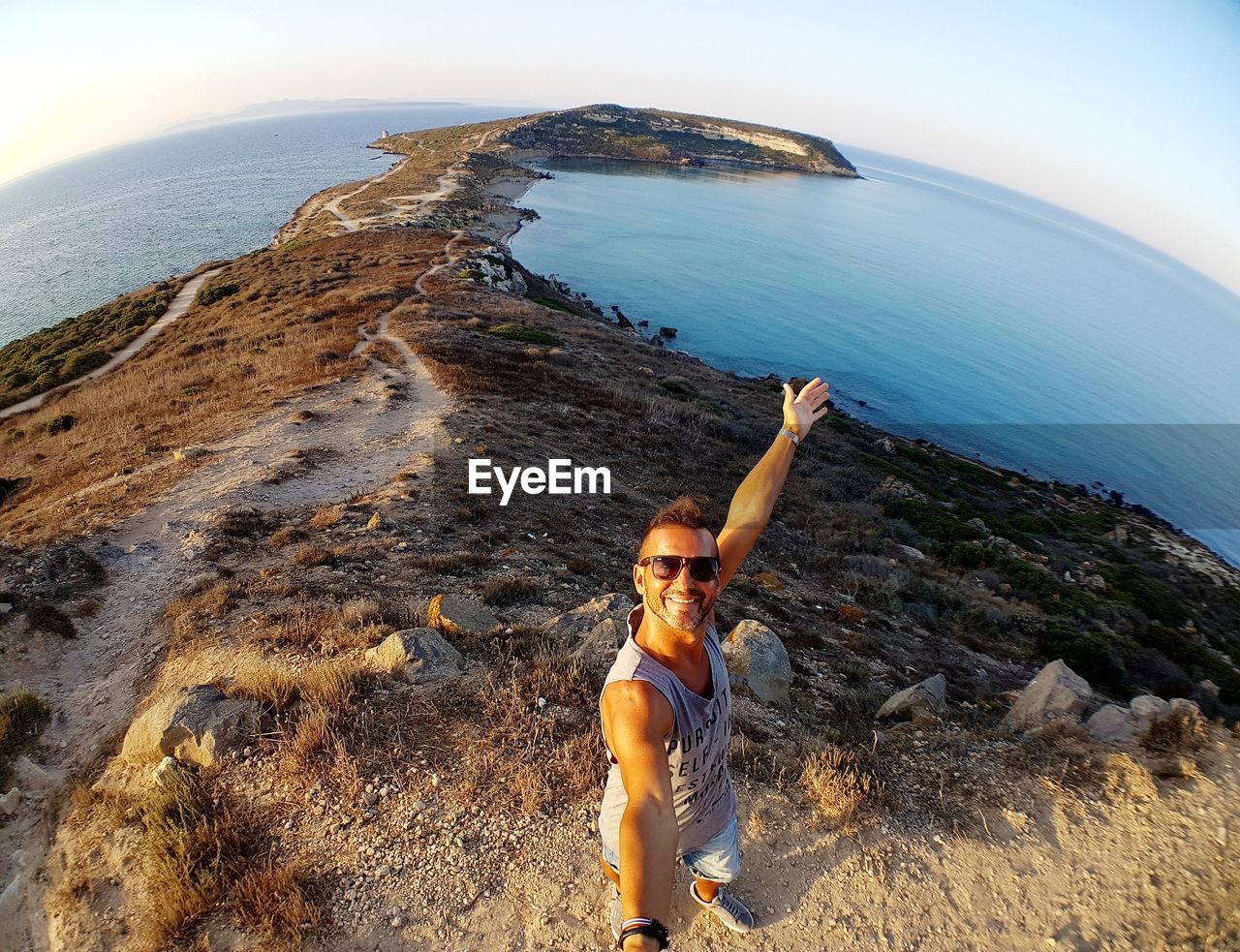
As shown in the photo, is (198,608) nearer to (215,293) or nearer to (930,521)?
(930,521)

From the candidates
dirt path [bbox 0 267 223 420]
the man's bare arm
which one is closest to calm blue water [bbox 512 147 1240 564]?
dirt path [bbox 0 267 223 420]

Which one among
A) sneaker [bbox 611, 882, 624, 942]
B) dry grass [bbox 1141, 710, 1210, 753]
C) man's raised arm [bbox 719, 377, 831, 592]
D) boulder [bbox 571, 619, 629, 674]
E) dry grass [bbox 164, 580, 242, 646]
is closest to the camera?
man's raised arm [bbox 719, 377, 831, 592]

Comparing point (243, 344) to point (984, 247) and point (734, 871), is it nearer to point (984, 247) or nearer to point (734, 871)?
point (734, 871)

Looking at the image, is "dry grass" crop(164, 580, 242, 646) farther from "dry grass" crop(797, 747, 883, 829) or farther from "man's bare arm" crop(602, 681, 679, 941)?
"dry grass" crop(797, 747, 883, 829)

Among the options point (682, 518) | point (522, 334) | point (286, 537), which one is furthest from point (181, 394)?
point (682, 518)

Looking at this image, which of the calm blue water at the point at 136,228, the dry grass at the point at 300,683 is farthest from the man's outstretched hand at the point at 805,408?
the calm blue water at the point at 136,228

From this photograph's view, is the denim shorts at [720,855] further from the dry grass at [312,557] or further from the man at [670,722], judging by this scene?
the dry grass at [312,557]
